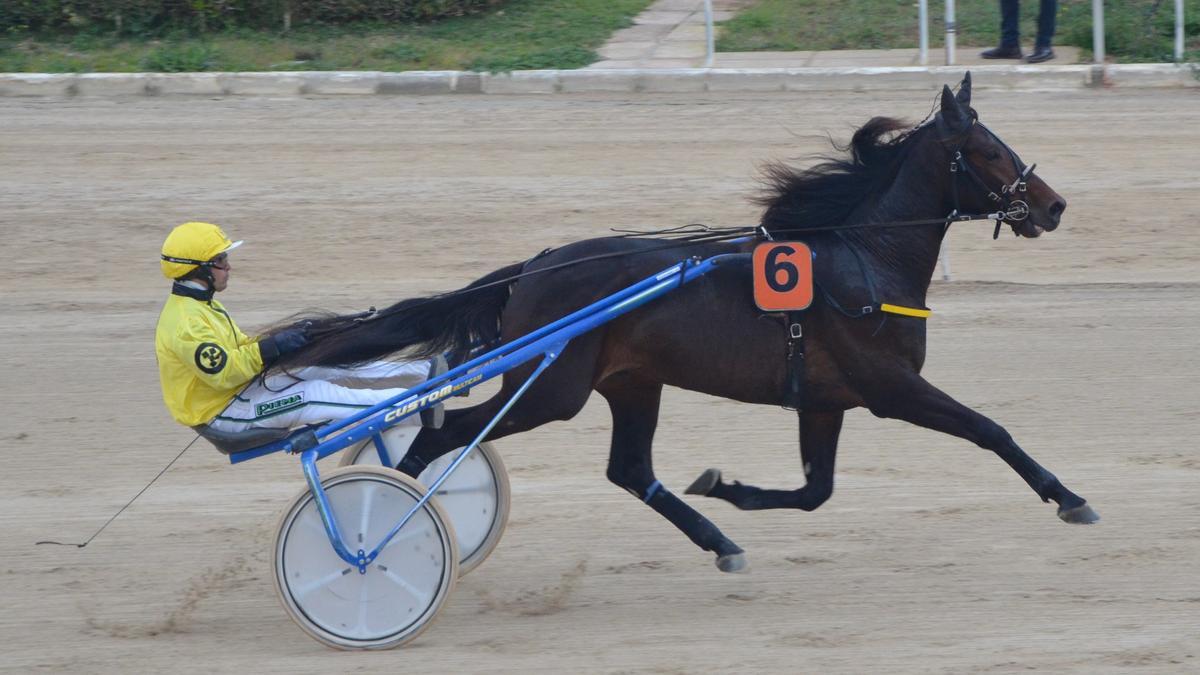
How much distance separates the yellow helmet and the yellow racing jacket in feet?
0.18

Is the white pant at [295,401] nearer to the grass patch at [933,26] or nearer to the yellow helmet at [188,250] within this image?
the yellow helmet at [188,250]

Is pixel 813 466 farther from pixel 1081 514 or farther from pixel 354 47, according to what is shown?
pixel 354 47

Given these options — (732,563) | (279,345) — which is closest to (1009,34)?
(732,563)

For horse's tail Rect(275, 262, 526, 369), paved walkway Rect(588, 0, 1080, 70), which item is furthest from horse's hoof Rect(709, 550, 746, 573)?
paved walkway Rect(588, 0, 1080, 70)

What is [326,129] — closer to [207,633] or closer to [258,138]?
[258,138]

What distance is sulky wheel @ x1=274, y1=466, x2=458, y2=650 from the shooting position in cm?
430

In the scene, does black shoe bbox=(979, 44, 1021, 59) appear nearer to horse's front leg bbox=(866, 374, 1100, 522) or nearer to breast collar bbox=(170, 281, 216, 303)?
horse's front leg bbox=(866, 374, 1100, 522)

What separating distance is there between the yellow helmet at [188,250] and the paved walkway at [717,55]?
27.0ft

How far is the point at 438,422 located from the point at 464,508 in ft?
1.58

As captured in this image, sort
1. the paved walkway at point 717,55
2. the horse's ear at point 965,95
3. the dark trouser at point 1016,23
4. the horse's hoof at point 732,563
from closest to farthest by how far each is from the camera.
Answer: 1. the horse's ear at point 965,95
2. the horse's hoof at point 732,563
3. the dark trouser at point 1016,23
4. the paved walkway at point 717,55

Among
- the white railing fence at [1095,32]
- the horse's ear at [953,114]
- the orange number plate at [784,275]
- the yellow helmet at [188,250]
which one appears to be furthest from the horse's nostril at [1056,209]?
the white railing fence at [1095,32]

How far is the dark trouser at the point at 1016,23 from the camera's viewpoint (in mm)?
11734

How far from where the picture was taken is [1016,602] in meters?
4.58

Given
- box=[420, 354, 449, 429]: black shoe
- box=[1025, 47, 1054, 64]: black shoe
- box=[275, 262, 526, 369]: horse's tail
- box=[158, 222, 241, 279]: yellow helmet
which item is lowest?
box=[420, 354, 449, 429]: black shoe
